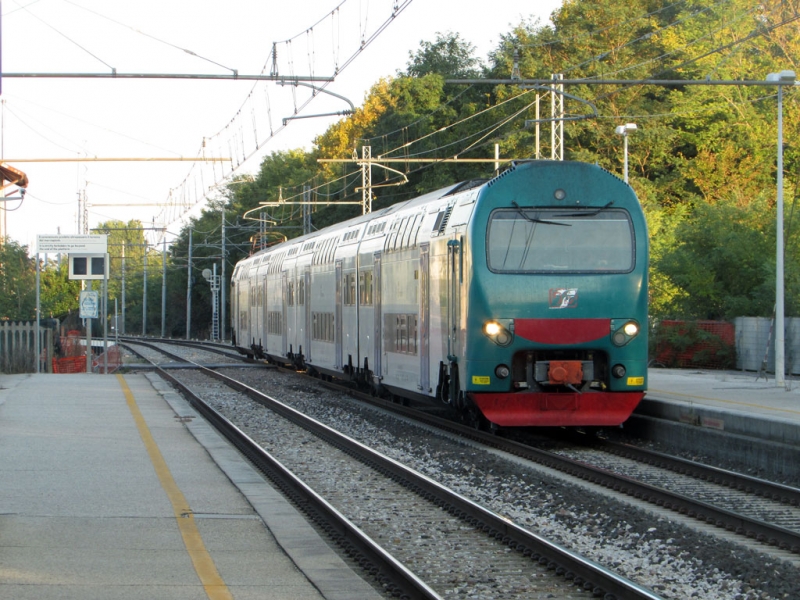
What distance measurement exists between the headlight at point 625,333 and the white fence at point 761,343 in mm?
13097

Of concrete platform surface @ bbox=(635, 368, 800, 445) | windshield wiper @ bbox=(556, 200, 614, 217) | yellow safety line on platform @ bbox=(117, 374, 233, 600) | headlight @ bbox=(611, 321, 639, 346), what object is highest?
windshield wiper @ bbox=(556, 200, 614, 217)

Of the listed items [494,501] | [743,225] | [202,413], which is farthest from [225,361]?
[494,501]

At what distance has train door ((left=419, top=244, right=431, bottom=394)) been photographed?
1656cm

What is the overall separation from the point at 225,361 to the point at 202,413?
21557 mm

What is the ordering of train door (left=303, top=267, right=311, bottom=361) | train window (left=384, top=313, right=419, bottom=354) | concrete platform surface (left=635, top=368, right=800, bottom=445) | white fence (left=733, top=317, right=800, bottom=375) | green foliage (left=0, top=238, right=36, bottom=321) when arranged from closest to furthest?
concrete platform surface (left=635, top=368, right=800, bottom=445), train window (left=384, top=313, right=419, bottom=354), white fence (left=733, top=317, right=800, bottom=375), train door (left=303, top=267, right=311, bottom=361), green foliage (left=0, top=238, right=36, bottom=321)

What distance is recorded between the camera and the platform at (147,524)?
6898mm

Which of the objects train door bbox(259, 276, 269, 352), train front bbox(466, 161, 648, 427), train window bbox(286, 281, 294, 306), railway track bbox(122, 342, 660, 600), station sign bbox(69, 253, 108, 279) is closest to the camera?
railway track bbox(122, 342, 660, 600)

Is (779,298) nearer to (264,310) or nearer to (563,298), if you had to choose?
(563,298)

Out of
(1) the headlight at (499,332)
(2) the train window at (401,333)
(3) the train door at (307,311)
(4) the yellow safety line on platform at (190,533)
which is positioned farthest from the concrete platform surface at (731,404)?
(3) the train door at (307,311)

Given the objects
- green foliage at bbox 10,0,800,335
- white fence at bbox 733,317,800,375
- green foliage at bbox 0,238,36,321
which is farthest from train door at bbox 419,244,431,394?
green foliage at bbox 0,238,36,321

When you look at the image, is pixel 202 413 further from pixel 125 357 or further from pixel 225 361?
pixel 125 357

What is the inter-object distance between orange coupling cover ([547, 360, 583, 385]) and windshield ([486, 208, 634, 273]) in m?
1.16

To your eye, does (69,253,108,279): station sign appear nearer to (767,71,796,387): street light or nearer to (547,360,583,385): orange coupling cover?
(767,71,796,387): street light

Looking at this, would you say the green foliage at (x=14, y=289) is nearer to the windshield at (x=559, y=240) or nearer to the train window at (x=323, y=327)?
the train window at (x=323, y=327)
